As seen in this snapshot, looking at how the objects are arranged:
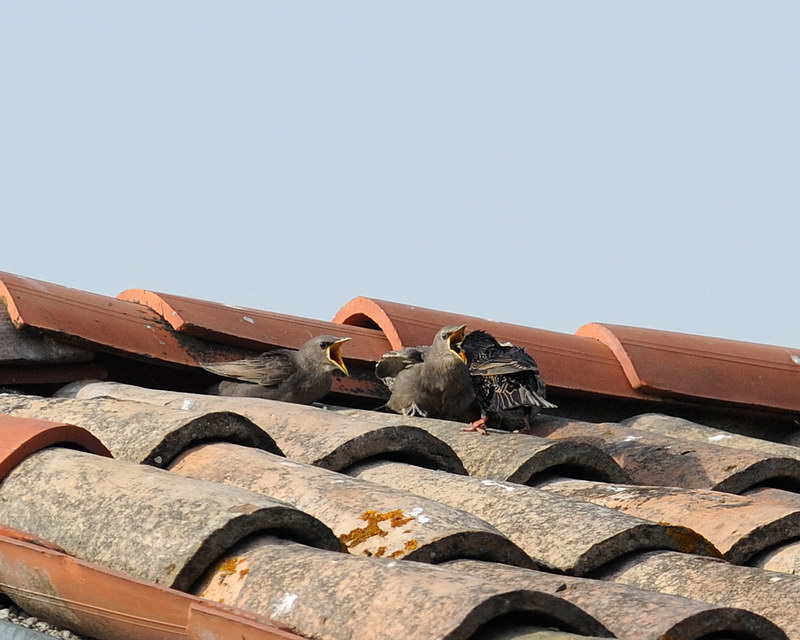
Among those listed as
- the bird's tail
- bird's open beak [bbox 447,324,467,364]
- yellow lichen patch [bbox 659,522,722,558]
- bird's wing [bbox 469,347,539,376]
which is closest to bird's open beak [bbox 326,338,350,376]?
bird's open beak [bbox 447,324,467,364]

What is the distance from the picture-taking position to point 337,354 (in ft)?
19.6

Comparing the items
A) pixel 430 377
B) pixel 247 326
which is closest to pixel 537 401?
pixel 430 377

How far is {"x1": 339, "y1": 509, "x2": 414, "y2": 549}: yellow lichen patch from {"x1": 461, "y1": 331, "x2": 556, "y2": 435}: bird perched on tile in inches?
93.3

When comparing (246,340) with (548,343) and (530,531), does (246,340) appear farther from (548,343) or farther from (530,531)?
(530,531)

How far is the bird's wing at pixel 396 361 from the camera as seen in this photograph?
6.02 metres

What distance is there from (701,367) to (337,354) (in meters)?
1.67

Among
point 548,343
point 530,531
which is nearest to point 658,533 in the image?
point 530,531

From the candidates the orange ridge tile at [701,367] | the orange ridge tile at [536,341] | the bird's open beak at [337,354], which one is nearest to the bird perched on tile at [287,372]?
the bird's open beak at [337,354]

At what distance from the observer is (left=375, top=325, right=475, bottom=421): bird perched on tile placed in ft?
19.5

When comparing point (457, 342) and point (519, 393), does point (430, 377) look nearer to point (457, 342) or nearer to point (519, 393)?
point (457, 342)

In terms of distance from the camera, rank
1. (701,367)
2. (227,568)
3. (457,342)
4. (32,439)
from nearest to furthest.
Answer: (227,568), (32,439), (457,342), (701,367)

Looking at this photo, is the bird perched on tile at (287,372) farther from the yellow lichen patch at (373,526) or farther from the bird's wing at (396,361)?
the yellow lichen patch at (373,526)

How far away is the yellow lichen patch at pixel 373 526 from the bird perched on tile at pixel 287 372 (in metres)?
2.63

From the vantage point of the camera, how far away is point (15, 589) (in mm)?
2854
